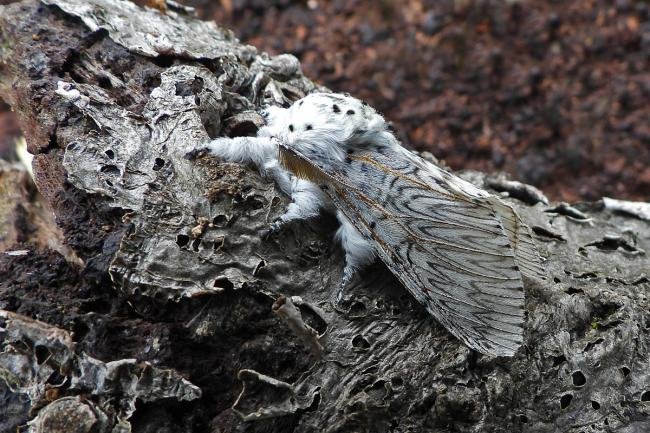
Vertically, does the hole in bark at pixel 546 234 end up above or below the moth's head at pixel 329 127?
below

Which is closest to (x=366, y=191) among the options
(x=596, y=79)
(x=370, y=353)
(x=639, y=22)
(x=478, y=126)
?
(x=370, y=353)

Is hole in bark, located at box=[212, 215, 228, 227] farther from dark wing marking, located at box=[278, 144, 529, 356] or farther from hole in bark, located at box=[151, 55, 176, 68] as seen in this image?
hole in bark, located at box=[151, 55, 176, 68]

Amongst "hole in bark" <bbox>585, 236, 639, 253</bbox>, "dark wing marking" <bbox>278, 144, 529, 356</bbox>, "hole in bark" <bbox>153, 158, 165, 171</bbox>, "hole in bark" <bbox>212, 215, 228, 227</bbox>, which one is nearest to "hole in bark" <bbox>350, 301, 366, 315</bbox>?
"dark wing marking" <bbox>278, 144, 529, 356</bbox>

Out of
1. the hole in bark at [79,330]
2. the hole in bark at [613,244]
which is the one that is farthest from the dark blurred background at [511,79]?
the hole in bark at [79,330]

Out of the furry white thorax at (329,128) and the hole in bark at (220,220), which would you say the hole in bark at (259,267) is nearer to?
the hole in bark at (220,220)

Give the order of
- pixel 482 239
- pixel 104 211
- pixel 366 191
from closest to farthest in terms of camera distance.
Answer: pixel 104 211 → pixel 482 239 → pixel 366 191

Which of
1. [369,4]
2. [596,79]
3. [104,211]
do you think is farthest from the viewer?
[369,4]

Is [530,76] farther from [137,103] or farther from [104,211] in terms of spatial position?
[104,211]
